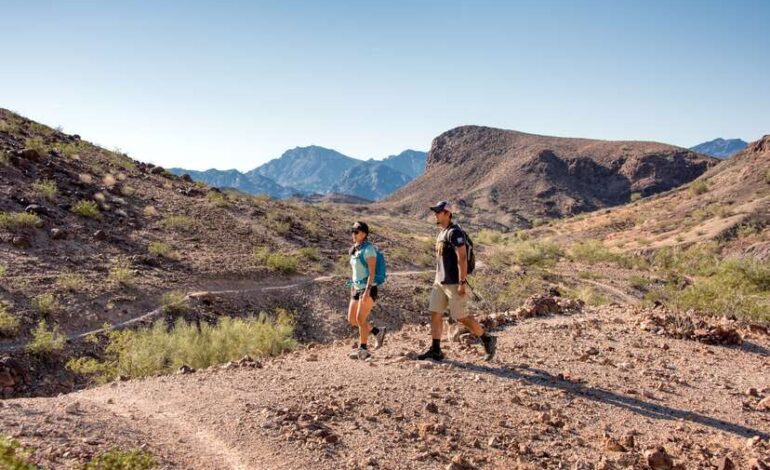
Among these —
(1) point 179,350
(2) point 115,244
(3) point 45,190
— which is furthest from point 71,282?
(3) point 45,190

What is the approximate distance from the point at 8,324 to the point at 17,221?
16.3ft

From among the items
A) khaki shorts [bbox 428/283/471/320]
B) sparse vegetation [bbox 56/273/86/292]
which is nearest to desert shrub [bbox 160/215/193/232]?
sparse vegetation [bbox 56/273/86/292]

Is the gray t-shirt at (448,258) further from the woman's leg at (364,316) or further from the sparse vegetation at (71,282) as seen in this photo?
the sparse vegetation at (71,282)

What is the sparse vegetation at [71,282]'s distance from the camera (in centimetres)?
1205

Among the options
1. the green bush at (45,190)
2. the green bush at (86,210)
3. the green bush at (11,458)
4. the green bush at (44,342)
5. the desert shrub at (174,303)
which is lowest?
the green bush at (44,342)

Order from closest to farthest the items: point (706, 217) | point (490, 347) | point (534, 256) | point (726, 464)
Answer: point (726, 464)
point (490, 347)
point (534, 256)
point (706, 217)

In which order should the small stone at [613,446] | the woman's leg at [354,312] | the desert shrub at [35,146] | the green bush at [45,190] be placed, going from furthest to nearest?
the desert shrub at [35,146] < the green bush at [45,190] < the woman's leg at [354,312] < the small stone at [613,446]

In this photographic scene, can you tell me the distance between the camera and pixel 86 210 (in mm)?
16406

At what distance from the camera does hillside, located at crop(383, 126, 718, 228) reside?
71625mm

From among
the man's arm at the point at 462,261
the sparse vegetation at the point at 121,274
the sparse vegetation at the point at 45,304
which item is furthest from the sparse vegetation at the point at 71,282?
the man's arm at the point at 462,261

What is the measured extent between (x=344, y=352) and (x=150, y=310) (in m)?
7.13

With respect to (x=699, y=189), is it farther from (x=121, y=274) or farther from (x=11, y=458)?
(x=11, y=458)

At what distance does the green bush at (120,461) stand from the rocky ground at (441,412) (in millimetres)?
168

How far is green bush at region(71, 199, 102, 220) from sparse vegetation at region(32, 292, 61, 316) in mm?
5681
